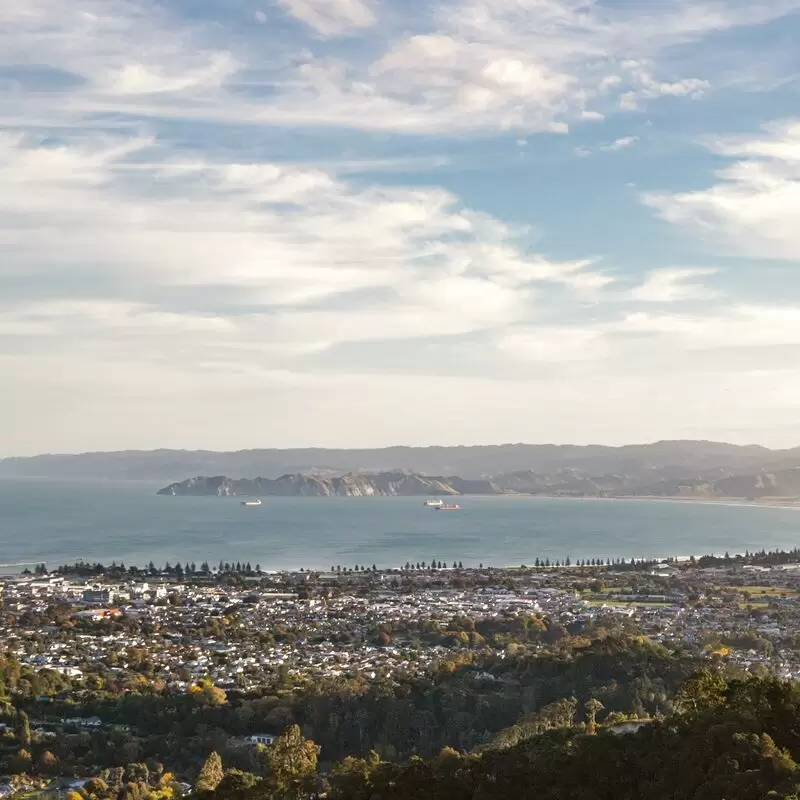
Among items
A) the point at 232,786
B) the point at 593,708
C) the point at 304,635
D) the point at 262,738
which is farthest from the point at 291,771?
the point at 304,635

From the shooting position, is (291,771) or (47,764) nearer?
(291,771)

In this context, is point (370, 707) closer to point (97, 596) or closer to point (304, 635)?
point (304, 635)

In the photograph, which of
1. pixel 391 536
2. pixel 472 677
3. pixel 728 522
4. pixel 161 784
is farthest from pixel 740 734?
pixel 728 522

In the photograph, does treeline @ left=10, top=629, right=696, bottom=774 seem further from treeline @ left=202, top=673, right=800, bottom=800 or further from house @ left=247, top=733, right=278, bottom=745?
treeline @ left=202, top=673, right=800, bottom=800

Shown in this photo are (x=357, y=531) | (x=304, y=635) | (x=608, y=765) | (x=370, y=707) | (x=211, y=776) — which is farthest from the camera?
(x=357, y=531)

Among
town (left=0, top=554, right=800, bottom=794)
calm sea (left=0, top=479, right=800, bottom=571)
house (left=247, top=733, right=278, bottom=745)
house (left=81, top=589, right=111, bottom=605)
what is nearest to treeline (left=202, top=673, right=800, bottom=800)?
town (left=0, top=554, right=800, bottom=794)

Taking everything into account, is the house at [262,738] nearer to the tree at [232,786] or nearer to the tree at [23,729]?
the tree at [23,729]

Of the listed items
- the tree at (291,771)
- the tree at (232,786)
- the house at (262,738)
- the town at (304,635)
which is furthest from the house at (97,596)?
the tree at (232,786)
